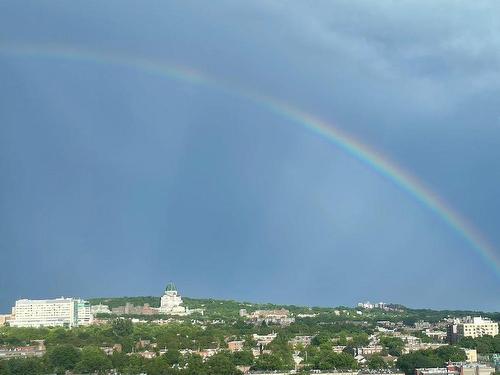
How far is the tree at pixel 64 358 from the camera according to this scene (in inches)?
1380

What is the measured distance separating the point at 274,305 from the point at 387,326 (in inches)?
2192

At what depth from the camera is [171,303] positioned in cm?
10812

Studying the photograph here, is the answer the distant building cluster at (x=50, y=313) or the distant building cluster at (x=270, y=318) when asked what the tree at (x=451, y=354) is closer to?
the distant building cluster at (x=270, y=318)

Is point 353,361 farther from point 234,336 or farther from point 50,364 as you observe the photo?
point 234,336

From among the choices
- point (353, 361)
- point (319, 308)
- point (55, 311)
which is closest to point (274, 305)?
point (319, 308)

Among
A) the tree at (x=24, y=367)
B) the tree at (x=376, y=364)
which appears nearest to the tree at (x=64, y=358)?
the tree at (x=24, y=367)

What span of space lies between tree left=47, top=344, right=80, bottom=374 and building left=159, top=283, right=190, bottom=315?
65.9 meters

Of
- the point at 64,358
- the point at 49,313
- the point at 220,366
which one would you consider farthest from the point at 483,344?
the point at 49,313

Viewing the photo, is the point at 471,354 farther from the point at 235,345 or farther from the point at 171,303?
the point at 171,303

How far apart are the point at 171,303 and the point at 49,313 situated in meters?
29.4

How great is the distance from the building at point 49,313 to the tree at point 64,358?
43.3 meters

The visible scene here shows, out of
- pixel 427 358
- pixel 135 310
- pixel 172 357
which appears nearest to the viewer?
pixel 172 357

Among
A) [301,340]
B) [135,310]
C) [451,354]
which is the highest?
[135,310]

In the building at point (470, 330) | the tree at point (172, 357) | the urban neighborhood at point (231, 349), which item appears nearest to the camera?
the urban neighborhood at point (231, 349)
